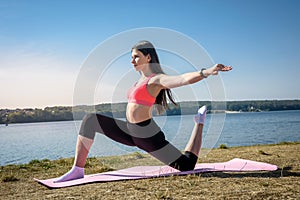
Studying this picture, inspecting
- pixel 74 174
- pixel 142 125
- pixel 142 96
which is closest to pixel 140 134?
pixel 142 125

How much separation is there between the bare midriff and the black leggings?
0.21 ft

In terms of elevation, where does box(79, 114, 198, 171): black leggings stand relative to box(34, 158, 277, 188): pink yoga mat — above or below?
above

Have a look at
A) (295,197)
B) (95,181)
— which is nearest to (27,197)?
(95,181)

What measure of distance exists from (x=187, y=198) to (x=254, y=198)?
68cm

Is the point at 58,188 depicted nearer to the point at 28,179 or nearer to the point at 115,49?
the point at 28,179

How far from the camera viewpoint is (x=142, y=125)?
15.1 ft

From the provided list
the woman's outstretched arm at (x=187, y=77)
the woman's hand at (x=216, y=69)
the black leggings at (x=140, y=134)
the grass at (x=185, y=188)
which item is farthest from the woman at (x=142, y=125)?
the woman's hand at (x=216, y=69)

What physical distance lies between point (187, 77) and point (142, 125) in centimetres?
116

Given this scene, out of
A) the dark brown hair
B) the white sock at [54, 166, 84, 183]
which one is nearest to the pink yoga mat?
the white sock at [54, 166, 84, 183]

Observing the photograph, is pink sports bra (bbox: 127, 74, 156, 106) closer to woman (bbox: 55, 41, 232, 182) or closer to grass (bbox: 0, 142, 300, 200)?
woman (bbox: 55, 41, 232, 182)

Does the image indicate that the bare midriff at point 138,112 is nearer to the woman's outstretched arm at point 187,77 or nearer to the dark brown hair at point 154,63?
the dark brown hair at point 154,63

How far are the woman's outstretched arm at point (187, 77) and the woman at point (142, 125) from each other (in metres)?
0.12

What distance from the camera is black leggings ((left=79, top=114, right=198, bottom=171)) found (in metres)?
4.62

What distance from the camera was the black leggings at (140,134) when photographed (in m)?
4.62
